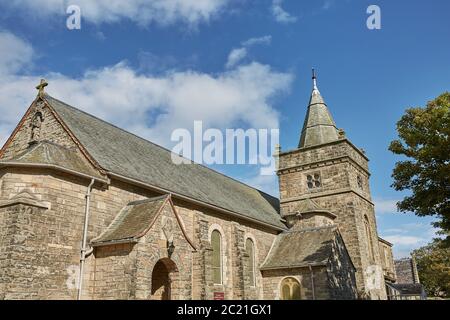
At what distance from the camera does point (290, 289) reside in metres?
22.9

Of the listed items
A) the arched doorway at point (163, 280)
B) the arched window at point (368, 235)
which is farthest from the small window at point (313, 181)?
the arched doorway at point (163, 280)

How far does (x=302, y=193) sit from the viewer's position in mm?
31219

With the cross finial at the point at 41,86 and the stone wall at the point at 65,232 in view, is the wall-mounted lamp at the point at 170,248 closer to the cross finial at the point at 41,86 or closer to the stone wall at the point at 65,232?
the stone wall at the point at 65,232

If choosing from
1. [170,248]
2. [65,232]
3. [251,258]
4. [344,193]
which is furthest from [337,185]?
[65,232]

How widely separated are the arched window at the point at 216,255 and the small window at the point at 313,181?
38.2 feet

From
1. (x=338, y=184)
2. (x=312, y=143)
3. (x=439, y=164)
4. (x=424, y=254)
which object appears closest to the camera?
(x=439, y=164)

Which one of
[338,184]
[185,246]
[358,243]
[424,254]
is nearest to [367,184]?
[338,184]

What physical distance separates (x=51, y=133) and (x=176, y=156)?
33.9 feet

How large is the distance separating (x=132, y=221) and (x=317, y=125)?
72.4 feet

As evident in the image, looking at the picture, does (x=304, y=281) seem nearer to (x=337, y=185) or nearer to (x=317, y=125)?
(x=337, y=185)

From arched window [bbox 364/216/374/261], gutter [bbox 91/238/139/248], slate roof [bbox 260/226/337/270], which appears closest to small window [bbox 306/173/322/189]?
arched window [bbox 364/216/374/261]

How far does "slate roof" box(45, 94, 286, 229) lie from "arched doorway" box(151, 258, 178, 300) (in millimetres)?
3815

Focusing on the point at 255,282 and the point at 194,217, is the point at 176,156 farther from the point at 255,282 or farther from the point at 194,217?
the point at 255,282

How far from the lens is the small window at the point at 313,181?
3073cm
